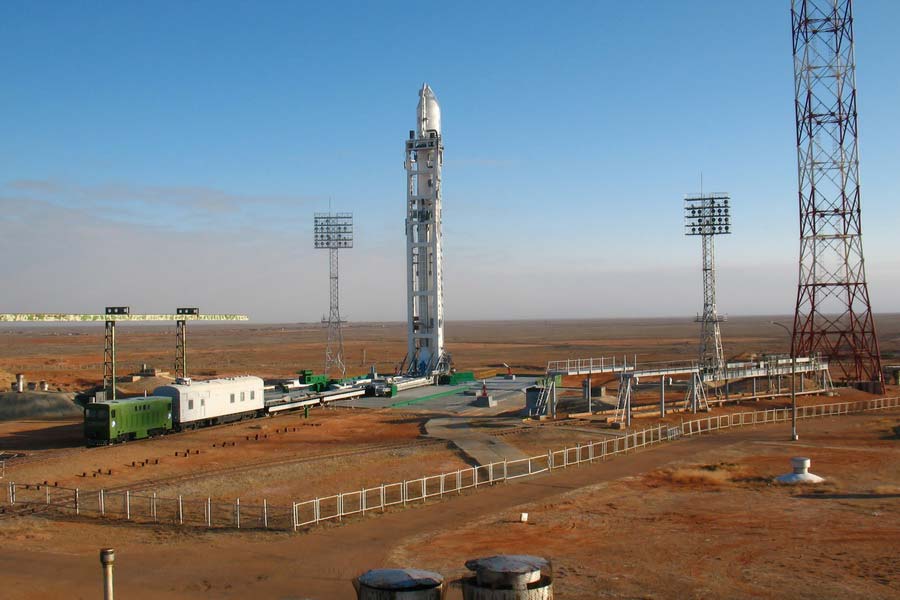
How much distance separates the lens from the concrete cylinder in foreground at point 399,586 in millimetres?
9555

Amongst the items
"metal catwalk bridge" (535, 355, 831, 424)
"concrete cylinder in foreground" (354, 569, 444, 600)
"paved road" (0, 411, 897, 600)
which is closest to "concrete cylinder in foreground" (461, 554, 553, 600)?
"concrete cylinder in foreground" (354, 569, 444, 600)

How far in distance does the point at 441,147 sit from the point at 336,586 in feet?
189

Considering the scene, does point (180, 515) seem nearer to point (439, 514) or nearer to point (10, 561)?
point (10, 561)

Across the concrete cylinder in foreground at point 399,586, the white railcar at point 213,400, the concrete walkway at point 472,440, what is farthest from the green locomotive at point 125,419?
the concrete cylinder in foreground at point 399,586

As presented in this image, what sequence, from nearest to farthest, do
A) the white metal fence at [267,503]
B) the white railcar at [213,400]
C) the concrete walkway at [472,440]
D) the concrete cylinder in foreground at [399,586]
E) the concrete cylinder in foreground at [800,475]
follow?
the concrete cylinder in foreground at [399,586] → the white metal fence at [267,503] → the concrete cylinder in foreground at [800,475] → the concrete walkway at [472,440] → the white railcar at [213,400]

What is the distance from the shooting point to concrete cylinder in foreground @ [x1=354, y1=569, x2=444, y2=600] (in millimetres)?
9555

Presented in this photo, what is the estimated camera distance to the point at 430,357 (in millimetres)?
72188

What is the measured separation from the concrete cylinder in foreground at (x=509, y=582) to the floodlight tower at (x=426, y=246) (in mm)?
59907

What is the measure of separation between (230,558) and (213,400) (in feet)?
93.2

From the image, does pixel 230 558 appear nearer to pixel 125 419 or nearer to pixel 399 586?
pixel 399 586

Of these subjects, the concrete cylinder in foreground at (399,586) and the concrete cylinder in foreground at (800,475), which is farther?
the concrete cylinder in foreground at (800,475)

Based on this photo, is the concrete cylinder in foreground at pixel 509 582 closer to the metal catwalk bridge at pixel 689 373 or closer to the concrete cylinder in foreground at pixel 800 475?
the concrete cylinder in foreground at pixel 800 475

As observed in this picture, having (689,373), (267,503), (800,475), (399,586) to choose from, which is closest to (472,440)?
(267,503)

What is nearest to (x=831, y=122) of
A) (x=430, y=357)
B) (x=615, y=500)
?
(x=430, y=357)
